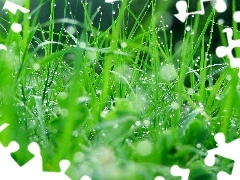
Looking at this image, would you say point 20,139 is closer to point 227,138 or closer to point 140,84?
point 227,138

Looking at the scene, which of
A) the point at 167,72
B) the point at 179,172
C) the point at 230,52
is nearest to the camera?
the point at 179,172

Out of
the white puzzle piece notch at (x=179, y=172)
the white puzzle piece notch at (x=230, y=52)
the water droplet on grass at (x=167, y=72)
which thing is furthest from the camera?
the water droplet on grass at (x=167, y=72)

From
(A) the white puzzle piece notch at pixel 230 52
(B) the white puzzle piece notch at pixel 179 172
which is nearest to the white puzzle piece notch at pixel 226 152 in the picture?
(B) the white puzzle piece notch at pixel 179 172

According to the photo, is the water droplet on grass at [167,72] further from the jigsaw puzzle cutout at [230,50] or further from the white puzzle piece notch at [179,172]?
the white puzzle piece notch at [179,172]

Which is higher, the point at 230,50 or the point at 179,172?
the point at 230,50

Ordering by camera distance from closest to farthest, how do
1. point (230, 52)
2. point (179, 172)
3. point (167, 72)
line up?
point (179, 172) → point (230, 52) → point (167, 72)

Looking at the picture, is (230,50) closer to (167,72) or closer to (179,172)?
(167,72)

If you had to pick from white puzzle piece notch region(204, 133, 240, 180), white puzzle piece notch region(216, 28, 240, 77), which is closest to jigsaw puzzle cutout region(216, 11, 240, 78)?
white puzzle piece notch region(216, 28, 240, 77)

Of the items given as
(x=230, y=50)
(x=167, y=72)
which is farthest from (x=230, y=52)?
(x=167, y=72)

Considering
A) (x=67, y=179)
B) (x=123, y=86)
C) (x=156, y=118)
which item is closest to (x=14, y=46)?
(x=123, y=86)

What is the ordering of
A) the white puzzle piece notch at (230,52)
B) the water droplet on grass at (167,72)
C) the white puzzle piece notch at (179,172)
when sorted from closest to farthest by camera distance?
1. the white puzzle piece notch at (179,172)
2. the white puzzle piece notch at (230,52)
3. the water droplet on grass at (167,72)

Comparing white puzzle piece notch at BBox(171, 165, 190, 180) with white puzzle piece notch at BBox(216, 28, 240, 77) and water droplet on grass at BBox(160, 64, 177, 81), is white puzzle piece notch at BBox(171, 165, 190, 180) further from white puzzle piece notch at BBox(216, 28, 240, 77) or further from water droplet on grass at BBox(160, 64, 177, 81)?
water droplet on grass at BBox(160, 64, 177, 81)
